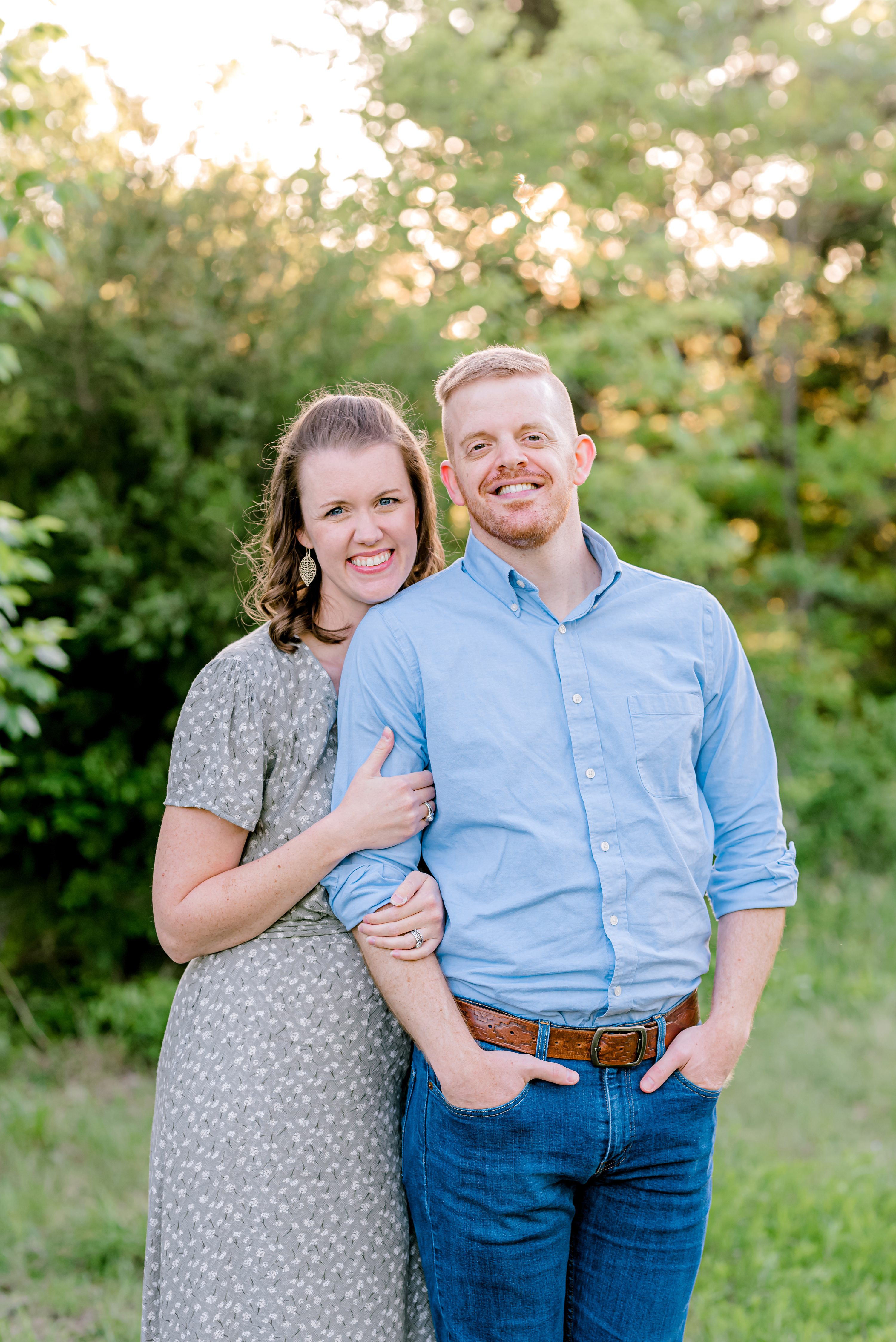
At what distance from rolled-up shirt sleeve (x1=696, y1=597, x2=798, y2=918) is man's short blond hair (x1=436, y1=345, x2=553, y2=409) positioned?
53 cm

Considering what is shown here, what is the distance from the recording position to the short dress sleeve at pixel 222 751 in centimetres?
191

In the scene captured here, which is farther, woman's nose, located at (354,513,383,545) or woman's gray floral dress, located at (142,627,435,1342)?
woman's nose, located at (354,513,383,545)

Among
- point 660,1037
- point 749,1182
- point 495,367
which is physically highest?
point 495,367

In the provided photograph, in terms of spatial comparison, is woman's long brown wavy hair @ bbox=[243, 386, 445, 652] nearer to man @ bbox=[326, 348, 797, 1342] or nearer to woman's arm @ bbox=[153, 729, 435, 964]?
man @ bbox=[326, 348, 797, 1342]

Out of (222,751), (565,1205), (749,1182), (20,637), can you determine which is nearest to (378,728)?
(222,751)

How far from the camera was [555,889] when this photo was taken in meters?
1.84

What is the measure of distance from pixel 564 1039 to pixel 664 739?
1.72 ft

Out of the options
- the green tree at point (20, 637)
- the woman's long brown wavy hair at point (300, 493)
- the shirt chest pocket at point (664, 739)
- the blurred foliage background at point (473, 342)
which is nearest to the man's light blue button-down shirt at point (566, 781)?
the shirt chest pocket at point (664, 739)

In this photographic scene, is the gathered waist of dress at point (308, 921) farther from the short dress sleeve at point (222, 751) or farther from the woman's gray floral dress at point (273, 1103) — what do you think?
the short dress sleeve at point (222, 751)

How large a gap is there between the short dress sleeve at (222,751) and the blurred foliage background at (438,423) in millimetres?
1438

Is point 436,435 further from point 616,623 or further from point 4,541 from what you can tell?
point 616,623

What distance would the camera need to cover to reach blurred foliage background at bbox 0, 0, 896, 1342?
3.82 meters

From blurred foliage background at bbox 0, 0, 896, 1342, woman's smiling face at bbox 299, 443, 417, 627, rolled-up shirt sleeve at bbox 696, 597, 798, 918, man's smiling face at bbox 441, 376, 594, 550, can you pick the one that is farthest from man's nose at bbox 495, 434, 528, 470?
blurred foliage background at bbox 0, 0, 896, 1342

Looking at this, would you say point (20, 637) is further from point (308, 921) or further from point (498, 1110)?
point (498, 1110)
